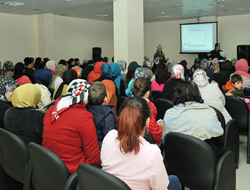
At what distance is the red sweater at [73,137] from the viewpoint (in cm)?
206

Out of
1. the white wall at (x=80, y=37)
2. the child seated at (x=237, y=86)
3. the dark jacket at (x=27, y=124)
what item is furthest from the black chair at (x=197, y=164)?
the white wall at (x=80, y=37)

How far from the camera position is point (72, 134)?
2059 millimetres

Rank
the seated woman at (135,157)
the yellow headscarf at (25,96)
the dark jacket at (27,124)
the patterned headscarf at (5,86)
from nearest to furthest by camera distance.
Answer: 1. the seated woman at (135,157)
2. the dark jacket at (27,124)
3. the yellow headscarf at (25,96)
4. the patterned headscarf at (5,86)

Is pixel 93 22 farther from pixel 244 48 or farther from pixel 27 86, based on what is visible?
pixel 27 86

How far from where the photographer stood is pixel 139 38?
9.01 m

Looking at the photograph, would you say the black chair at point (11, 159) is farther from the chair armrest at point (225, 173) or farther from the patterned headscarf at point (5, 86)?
the chair armrest at point (225, 173)

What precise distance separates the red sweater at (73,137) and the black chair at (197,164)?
24.0 inches

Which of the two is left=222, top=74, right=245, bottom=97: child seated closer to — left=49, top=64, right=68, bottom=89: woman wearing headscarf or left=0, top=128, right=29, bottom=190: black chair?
left=49, top=64, right=68, bottom=89: woman wearing headscarf

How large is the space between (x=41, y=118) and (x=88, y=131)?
0.56m

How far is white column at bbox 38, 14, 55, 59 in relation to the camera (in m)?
12.3

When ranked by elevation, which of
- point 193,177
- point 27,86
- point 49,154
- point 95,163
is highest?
point 27,86

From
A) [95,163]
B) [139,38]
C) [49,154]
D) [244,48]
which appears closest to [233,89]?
[95,163]

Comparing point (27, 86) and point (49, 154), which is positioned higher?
point (27, 86)

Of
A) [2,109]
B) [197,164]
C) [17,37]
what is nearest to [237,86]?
[197,164]
